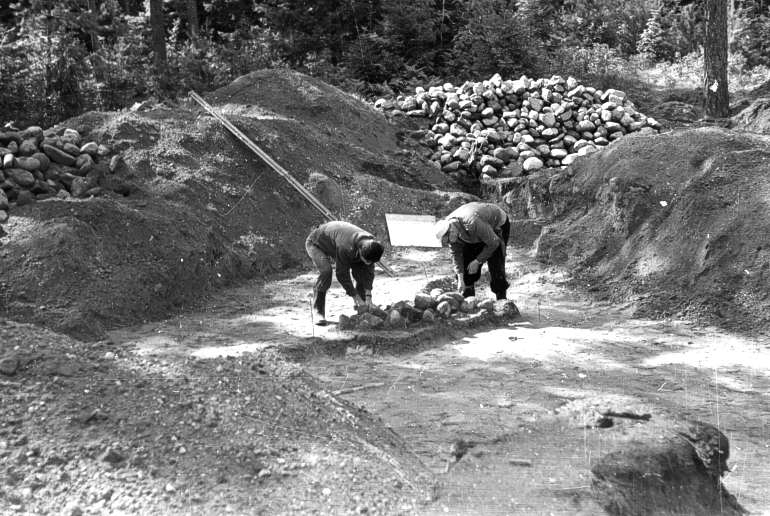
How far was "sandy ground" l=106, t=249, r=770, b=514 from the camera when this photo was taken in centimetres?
504

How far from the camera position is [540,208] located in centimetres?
1387

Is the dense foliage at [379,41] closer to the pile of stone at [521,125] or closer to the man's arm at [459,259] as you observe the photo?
the pile of stone at [521,125]

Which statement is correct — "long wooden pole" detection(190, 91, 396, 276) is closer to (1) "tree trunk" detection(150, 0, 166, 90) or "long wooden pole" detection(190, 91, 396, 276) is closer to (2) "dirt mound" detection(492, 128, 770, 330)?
(2) "dirt mound" detection(492, 128, 770, 330)

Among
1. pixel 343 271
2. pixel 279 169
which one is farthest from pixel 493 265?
pixel 279 169

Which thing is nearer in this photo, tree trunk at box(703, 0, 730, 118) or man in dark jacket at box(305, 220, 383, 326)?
man in dark jacket at box(305, 220, 383, 326)

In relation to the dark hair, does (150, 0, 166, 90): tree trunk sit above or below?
above

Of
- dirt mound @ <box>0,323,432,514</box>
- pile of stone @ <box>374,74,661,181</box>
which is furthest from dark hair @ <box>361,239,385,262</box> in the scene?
pile of stone @ <box>374,74,661,181</box>

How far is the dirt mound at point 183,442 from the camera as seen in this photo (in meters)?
4.54

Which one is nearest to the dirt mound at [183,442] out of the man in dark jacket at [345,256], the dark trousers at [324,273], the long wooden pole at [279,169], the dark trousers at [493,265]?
the man in dark jacket at [345,256]

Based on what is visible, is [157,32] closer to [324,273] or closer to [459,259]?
[324,273]

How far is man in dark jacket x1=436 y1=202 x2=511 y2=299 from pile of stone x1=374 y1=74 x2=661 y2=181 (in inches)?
244

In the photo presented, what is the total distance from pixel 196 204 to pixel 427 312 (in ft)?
17.3

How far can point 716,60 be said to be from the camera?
51.5 feet

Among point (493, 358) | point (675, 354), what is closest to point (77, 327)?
point (493, 358)
